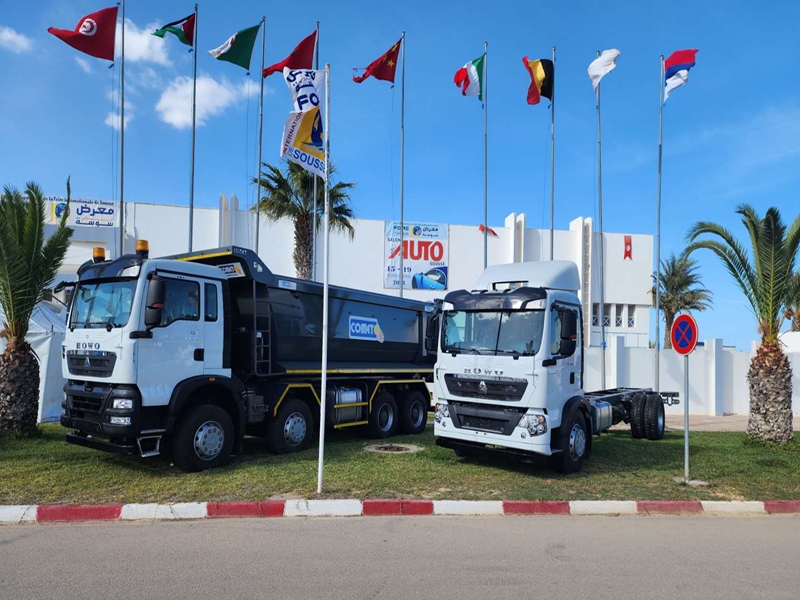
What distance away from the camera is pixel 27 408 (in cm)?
1177

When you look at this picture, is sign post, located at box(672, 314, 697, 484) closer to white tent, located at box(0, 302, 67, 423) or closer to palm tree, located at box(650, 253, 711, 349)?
white tent, located at box(0, 302, 67, 423)

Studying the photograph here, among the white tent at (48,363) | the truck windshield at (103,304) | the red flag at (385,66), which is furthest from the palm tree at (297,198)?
the truck windshield at (103,304)

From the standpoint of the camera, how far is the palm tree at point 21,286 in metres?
11.6

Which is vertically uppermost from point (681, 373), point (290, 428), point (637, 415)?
point (681, 373)

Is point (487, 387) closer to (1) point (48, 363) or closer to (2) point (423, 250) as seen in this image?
(1) point (48, 363)

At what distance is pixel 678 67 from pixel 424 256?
66.3 feet

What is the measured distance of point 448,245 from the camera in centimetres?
3894

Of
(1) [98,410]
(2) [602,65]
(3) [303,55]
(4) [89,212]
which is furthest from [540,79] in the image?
(4) [89,212]

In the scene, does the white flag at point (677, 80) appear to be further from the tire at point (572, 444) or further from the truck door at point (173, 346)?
the truck door at point (173, 346)

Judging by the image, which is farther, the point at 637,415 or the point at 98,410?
the point at 637,415

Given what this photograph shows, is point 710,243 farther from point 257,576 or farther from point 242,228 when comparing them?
point 242,228

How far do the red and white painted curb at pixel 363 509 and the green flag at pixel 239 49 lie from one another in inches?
620

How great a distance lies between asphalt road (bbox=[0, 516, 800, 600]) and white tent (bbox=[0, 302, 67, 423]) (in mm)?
8853

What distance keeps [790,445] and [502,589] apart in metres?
10.6
